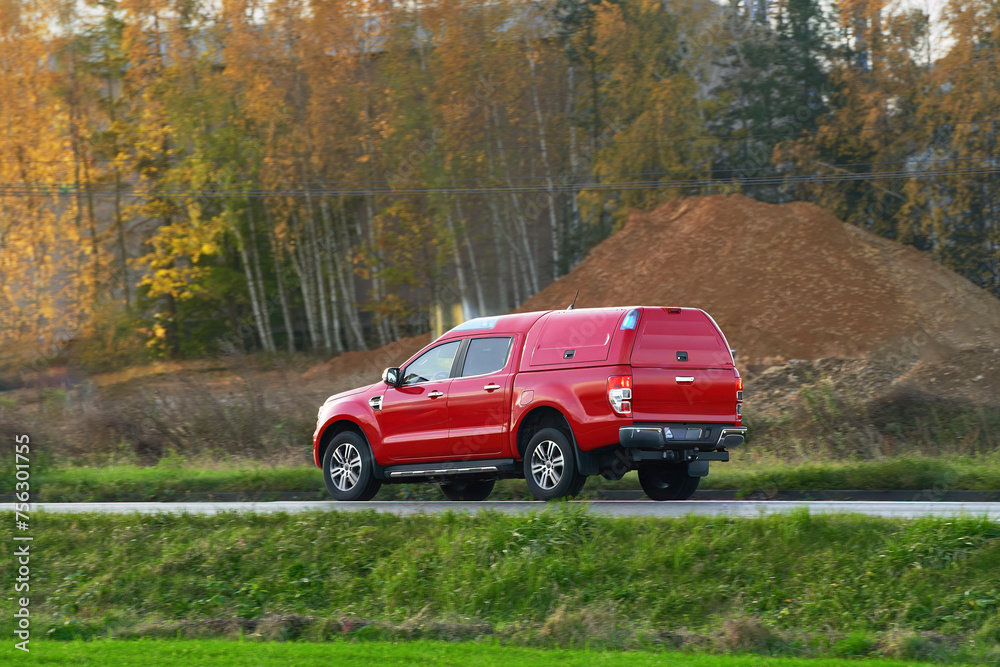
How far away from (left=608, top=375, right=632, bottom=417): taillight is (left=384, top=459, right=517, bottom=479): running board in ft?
A: 5.40

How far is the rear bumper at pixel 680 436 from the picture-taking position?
1134 cm

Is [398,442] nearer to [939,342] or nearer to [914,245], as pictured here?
[939,342]

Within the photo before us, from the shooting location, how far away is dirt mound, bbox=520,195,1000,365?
29109 millimetres

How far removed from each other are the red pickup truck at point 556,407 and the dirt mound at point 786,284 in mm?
16787

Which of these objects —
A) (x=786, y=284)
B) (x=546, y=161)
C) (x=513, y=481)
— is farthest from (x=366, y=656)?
(x=546, y=161)

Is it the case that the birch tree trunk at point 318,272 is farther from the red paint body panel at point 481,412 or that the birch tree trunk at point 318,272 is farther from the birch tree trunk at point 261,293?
the red paint body panel at point 481,412

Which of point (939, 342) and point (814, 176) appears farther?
point (814, 176)

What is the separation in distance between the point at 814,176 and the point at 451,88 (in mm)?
12753

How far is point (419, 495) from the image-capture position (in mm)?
14969

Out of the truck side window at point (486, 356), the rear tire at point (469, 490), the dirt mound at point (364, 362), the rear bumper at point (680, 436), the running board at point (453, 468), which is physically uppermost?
the truck side window at point (486, 356)

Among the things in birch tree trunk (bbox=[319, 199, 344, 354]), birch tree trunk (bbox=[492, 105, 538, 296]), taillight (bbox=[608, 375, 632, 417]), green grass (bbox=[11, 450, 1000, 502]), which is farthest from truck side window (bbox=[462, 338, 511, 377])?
birch tree trunk (bbox=[319, 199, 344, 354])

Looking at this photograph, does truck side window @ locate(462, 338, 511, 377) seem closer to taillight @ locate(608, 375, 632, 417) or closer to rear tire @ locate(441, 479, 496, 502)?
taillight @ locate(608, 375, 632, 417)

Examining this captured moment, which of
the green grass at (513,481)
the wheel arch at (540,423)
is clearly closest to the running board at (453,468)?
the wheel arch at (540,423)

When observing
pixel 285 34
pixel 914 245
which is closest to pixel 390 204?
pixel 285 34
